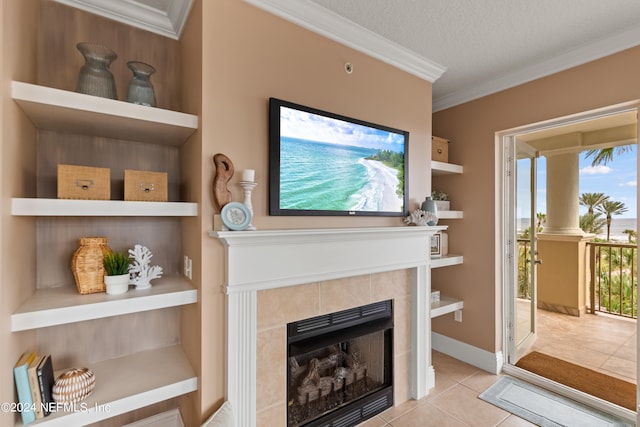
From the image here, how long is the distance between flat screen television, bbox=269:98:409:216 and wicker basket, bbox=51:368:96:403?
1158 mm

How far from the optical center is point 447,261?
286 cm

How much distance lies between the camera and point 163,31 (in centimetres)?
190

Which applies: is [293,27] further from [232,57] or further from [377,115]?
[377,115]

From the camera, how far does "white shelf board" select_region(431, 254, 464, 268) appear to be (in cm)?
274

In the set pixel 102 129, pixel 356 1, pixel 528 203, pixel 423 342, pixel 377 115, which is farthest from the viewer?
pixel 528 203

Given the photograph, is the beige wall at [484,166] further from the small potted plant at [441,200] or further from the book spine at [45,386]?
the book spine at [45,386]

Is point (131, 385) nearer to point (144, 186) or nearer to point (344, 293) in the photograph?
point (144, 186)

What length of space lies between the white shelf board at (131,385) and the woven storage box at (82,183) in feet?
2.99

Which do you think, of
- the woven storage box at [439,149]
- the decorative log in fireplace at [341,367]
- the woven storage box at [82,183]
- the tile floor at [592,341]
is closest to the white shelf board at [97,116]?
the woven storage box at [82,183]

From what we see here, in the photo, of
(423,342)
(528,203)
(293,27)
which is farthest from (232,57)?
(528,203)

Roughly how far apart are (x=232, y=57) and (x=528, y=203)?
3.05m

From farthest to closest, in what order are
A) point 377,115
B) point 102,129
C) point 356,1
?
point 377,115
point 356,1
point 102,129

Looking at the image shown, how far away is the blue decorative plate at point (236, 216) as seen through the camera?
1512 millimetres

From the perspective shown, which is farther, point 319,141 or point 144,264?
point 319,141
